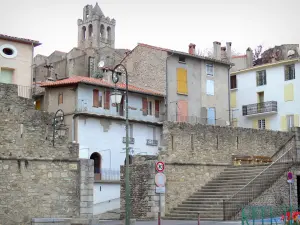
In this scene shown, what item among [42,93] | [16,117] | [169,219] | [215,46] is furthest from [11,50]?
[215,46]

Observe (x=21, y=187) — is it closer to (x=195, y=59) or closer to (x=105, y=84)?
(x=105, y=84)

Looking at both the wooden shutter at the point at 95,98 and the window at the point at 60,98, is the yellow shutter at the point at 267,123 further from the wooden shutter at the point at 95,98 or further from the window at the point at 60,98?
the window at the point at 60,98

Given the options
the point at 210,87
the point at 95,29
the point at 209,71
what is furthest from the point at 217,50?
the point at 95,29

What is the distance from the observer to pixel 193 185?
115 feet

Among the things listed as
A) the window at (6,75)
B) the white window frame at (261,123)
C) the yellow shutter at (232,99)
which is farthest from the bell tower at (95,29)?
the window at (6,75)

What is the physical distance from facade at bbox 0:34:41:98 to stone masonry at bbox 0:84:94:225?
44.5 ft

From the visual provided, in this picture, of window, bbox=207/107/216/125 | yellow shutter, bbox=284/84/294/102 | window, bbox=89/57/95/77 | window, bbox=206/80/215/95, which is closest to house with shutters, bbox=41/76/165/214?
window, bbox=207/107/216/125

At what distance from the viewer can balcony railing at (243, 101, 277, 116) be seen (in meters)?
52.6

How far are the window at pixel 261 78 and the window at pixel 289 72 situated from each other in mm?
2080

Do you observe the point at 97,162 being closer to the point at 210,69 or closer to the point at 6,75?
the point at 6,75

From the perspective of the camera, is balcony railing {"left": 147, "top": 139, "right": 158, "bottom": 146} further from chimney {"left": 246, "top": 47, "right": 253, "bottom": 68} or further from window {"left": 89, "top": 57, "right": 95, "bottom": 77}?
window {"left": 89, "top": 57, "right": 95, "bottom": 77}

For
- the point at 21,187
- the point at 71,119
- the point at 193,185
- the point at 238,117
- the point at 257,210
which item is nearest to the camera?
the point at 257,210

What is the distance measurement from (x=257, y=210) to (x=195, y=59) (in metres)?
28.8

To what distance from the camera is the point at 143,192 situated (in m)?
32.2
